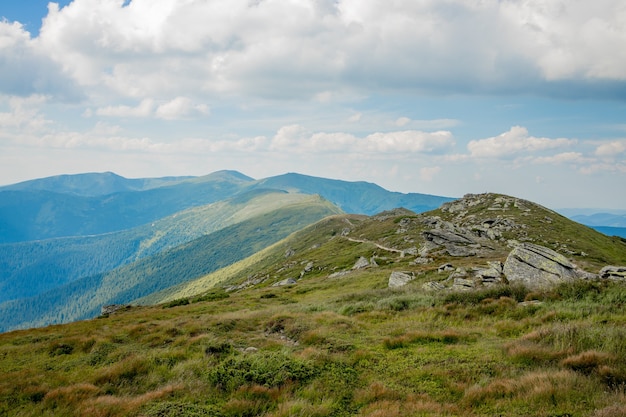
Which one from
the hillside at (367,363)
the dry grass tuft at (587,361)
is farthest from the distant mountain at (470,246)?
the dry grass tuft at (587,361)

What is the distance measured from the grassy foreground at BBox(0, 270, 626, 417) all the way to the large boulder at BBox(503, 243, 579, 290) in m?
5.42

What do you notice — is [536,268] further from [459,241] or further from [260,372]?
[459,241]

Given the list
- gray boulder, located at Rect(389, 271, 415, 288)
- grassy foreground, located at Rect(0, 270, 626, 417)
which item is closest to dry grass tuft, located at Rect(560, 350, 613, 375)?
grassy foreground, located at Rect(0, 270, 626, 417)

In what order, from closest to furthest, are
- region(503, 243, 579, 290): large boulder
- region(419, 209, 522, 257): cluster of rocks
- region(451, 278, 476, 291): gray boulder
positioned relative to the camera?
region(503, 243, 579, 290): large boulder, region(451, 278, 476, 291): gray boulder, region(419, 209, 522, 257): cluster of rocks

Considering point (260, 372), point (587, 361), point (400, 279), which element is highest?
point (587, 361)

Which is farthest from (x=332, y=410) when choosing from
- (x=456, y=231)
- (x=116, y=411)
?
(x=456, y=231)

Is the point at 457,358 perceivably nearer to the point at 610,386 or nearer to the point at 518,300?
the point at 610,386

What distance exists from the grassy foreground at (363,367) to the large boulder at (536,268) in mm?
5423

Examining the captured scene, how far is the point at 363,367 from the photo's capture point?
12883 millimetres

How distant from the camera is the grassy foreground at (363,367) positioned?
364 inches

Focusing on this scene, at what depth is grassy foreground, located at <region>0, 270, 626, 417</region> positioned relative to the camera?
9.25m

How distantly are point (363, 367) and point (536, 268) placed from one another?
2228cm

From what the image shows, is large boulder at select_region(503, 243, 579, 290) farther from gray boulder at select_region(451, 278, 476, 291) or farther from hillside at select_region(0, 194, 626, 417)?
hillside at select_region(0, 194, 626, 417)

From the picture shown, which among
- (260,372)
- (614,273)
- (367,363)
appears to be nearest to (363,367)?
(367,363)
